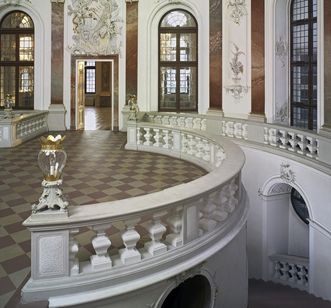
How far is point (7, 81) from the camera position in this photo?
1597 cm

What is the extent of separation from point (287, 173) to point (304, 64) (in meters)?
3.12

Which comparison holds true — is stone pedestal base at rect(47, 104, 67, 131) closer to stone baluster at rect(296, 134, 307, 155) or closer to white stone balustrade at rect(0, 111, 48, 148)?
white stone balustrade at rect(0, 111, 48, 148)

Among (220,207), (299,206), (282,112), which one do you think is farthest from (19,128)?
(220,207)

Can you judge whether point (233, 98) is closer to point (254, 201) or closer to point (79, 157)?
point (254, 201)

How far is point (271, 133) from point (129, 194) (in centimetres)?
535

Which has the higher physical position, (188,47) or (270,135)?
(188,47)

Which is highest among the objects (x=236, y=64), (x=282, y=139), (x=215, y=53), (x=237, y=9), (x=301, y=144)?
(x=237, y=9)

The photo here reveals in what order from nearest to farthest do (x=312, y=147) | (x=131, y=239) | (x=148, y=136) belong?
(x=131, y=239) < (x=312, y=147) < (x=148, y=136)

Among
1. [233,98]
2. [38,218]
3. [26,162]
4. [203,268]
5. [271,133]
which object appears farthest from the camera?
[233,98]

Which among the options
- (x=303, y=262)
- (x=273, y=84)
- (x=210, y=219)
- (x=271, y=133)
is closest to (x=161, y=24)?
(x=273, y=84)

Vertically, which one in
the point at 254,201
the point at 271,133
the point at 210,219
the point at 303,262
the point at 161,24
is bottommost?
the point at 303,262

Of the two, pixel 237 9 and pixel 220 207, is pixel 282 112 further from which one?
pixel 220 207

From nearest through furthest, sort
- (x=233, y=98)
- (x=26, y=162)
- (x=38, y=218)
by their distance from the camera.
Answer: (x=38, y=218), (x=26, y=162), (x=233, y=98)

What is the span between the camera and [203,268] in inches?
175
